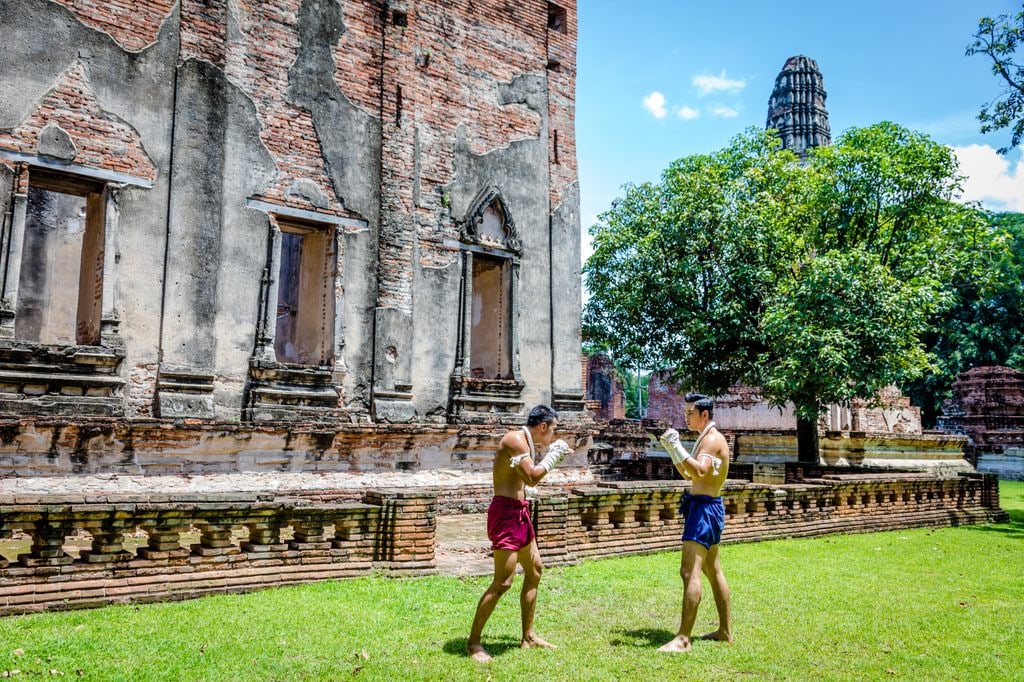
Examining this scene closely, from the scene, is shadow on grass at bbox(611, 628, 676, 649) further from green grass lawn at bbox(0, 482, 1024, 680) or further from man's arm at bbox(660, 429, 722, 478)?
man's arm at bbox(660, 429, 722, 478)

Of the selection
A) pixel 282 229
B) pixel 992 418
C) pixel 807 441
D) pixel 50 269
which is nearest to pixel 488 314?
pixel 282 229

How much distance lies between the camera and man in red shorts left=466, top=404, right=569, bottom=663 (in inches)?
188

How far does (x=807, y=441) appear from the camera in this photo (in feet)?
55.3

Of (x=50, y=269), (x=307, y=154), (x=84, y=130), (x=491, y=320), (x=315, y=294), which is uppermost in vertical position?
(x=307, y=154)

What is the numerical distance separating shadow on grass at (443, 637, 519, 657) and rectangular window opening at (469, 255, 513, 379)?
7.77 m

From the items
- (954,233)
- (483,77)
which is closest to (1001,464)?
(954,233)

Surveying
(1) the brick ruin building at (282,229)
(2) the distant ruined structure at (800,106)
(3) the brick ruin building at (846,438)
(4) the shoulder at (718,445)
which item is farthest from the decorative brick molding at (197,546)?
(2) the distant ruined structure at (800,106)

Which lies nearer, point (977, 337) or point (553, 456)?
point (553, 456)

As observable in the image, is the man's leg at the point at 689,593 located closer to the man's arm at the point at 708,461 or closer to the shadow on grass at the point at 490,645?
the man's arm at the point at 708,461

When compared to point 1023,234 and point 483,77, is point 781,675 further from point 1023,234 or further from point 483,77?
point 1023,234

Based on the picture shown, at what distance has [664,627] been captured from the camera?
555 centimetres

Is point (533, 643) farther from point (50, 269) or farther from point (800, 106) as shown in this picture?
point (800, 106)

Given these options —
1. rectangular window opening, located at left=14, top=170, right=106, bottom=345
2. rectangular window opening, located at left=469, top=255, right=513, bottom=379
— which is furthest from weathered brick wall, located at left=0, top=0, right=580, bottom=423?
rectangular window opening, located at left=14, top=170, right=106, bottom=345

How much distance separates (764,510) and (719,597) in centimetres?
478
